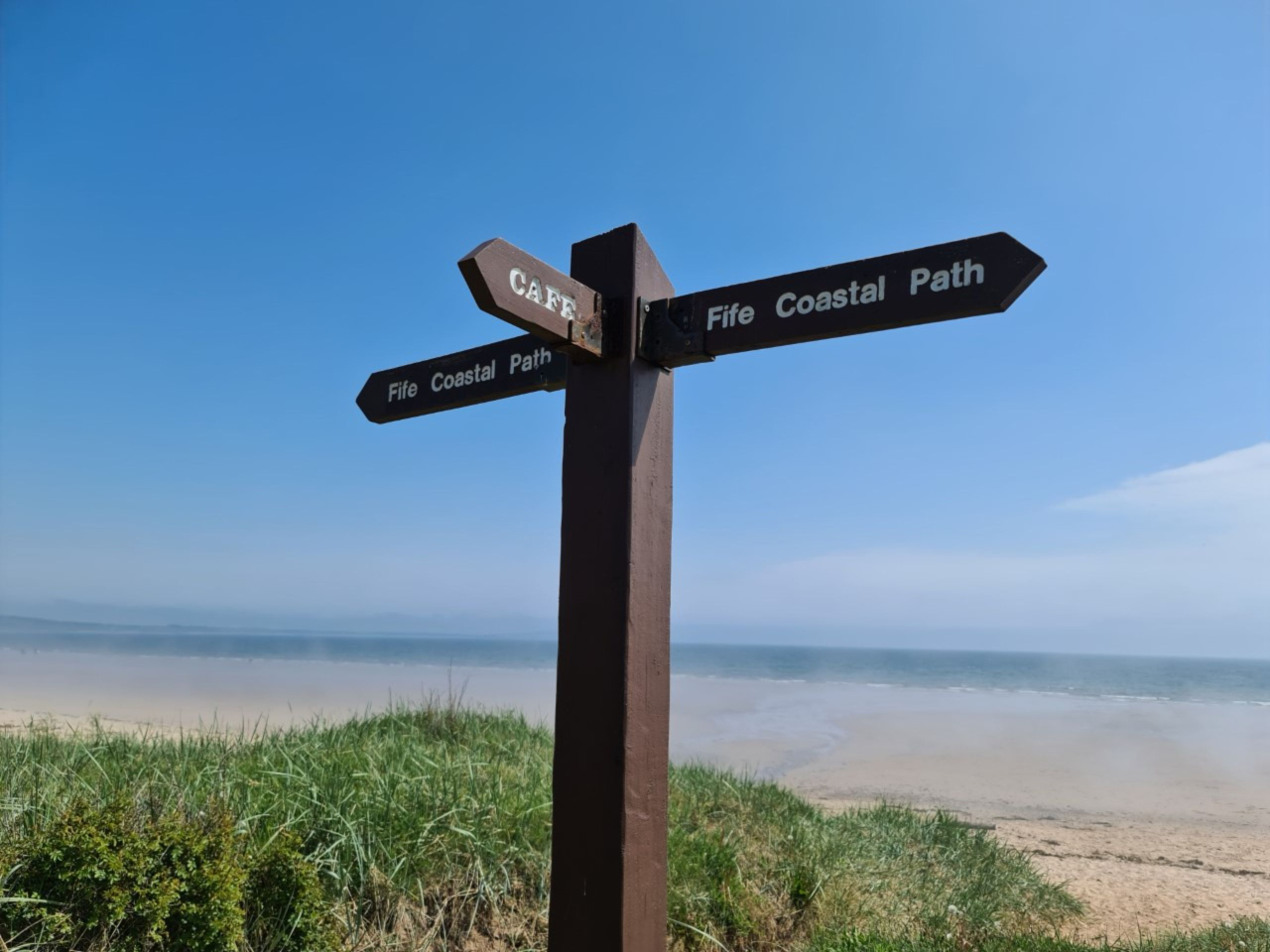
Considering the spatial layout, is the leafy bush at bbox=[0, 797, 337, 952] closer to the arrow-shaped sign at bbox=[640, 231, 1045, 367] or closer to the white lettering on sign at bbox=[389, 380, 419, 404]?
the white lettering on sign at bbox=[389, 380, 419, 404]

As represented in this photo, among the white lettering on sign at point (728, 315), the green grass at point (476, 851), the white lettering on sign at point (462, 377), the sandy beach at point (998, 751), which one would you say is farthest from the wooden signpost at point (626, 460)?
the sandy beach at point (998, 751)

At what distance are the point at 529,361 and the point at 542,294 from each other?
2.14 feet

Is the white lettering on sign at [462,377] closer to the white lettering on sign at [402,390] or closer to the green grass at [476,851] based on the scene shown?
the white lettering on sign at [402,390]

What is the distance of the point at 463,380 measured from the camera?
11.0 ft

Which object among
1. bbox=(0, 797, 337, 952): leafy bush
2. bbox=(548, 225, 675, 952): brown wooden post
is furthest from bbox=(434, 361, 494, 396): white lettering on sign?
bbox=(0, 797, 337, 952): leafy bush

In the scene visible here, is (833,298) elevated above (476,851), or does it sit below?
above

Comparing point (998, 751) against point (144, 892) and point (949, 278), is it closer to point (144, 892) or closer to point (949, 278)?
point (949, 278)

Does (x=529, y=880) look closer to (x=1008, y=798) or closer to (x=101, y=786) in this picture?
(x=101, y=786)

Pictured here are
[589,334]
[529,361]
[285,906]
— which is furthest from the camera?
[529,361]

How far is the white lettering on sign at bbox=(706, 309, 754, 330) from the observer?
2.72 meters

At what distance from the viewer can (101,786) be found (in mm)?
3549

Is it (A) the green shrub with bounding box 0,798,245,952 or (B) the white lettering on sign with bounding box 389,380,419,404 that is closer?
(A) the green shrub with bounding box 0,798,245,952

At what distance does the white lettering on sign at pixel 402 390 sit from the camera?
3512mm

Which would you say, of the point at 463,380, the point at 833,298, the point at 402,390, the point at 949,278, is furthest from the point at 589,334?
the point at 402,390
